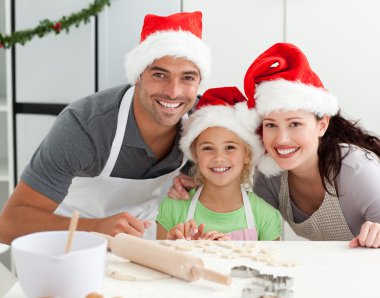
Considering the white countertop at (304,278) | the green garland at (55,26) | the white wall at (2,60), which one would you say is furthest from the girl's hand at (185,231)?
the white wall at (2,60)

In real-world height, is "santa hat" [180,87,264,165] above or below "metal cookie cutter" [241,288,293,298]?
above

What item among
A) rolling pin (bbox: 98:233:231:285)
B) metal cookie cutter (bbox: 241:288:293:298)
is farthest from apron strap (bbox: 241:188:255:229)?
metal cookie cutter (bbox: 241:288:293:298)

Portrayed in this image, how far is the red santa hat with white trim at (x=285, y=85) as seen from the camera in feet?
5.31

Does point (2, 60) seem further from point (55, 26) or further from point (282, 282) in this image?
point (282, 282)

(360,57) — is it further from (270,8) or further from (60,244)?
(60,244)

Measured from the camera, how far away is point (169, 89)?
1.73 m

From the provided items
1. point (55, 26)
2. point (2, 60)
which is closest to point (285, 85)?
point (55, 26)

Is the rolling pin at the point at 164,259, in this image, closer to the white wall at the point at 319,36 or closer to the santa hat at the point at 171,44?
the santa hat at the point at 171,44

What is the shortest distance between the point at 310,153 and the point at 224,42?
967 millimetres

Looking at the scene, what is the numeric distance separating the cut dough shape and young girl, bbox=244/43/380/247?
2.32 ft

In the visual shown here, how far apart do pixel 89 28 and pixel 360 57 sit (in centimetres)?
113

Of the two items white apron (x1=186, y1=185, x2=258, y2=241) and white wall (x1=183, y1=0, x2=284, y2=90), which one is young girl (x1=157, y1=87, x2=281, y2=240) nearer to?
white apron (x1=186, y1=185, x2=258, y2=241)

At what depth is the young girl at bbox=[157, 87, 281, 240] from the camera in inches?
69.7

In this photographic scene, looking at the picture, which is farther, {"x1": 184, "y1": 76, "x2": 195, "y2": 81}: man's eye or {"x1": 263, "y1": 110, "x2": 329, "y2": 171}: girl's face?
{"x1": 184, "y1": 76, "x2": 195, "y2": 81}: man's eye
